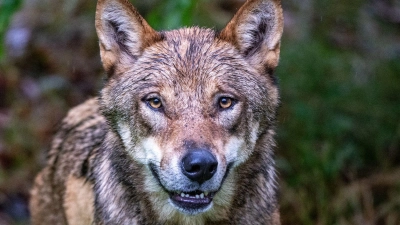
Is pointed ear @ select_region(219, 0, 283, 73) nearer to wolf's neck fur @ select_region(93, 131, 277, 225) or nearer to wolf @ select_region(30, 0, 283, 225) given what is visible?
wolf @ select_region(30, 0, 283, 225)

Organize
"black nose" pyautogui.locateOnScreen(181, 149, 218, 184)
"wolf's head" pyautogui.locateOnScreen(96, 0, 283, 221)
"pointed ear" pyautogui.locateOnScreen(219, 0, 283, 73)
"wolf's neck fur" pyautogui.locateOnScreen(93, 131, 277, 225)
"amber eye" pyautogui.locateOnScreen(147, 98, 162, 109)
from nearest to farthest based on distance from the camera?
"black nose" pyautogui.locateOnScreen(181, 149, 218, 184), "wolf's head" pyautogui.locateOnScreen(96, 0, 283, 221), "amber eye" pyautogui.locateOnScreen(147, 98, 162, 109), "wolf's neck fur" pyautogui.locateOnScreen(93, 131, 277, 225), "pointed ear" pyautogui.locateOnScreen(219, 0, 283, 73)

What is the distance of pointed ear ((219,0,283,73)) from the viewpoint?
4.86 metres

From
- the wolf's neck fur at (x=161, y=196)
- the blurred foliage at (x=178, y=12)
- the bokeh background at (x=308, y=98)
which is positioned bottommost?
the bokeh background at (x=308, y=98)

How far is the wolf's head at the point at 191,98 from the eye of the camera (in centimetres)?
429

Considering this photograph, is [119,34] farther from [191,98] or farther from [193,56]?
[191,98]

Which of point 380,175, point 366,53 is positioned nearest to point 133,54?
point 380,175

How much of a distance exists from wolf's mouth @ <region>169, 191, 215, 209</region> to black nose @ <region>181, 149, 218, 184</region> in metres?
0.25

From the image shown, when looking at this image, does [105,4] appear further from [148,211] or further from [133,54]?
[148,211]

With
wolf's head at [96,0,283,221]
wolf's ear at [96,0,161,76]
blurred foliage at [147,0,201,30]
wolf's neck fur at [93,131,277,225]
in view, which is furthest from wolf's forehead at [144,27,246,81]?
blurred foliage at [147,0,201,30]

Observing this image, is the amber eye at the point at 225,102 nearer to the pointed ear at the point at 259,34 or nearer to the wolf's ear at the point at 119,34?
the pointed ear at the point at 259,34

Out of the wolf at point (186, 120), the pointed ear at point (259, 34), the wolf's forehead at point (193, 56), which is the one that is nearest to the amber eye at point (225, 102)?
the wolf at point (186, 120)

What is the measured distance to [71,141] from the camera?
19.8 feet

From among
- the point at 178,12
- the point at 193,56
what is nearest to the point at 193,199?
the point at 193,56

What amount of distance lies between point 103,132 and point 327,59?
393cm
